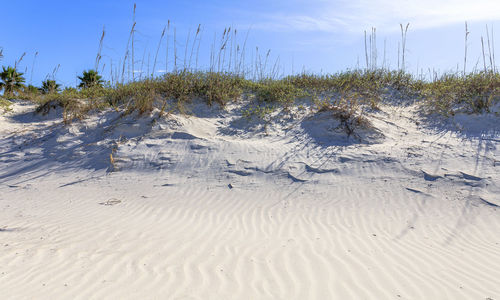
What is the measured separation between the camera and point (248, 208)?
15.8 feet

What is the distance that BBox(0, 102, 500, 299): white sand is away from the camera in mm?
2861

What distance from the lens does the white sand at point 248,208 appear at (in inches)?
113

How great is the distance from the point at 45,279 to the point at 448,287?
350 cm

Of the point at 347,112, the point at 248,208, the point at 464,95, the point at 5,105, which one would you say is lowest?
the point at 248,208

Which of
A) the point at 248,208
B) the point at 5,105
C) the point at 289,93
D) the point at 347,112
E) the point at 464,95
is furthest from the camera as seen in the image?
the point at 5,105

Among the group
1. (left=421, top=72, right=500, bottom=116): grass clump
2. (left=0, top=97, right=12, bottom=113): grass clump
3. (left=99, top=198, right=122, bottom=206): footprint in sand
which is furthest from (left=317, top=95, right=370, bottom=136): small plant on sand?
(left=0, top=97, right=12, bottom=113): grass clump

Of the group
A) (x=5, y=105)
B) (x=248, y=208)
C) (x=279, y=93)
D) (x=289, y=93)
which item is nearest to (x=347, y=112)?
(x=289, y=93)

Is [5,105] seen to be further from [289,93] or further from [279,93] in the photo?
Result: [289,93]

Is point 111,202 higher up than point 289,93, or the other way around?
point 289,93

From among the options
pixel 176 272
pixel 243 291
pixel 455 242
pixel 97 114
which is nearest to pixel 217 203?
pixel 176 272

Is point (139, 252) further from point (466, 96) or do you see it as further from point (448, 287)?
point (466, 96)

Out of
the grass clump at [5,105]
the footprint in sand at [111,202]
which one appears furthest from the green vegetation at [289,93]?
the footprint in sand at [111,202]

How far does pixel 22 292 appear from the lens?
2.64m

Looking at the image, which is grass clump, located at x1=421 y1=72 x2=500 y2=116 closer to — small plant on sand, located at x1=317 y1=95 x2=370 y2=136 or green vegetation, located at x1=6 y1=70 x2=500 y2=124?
Result: green vegetation, located at x1=6 y1=70 x2=500 y2=124
